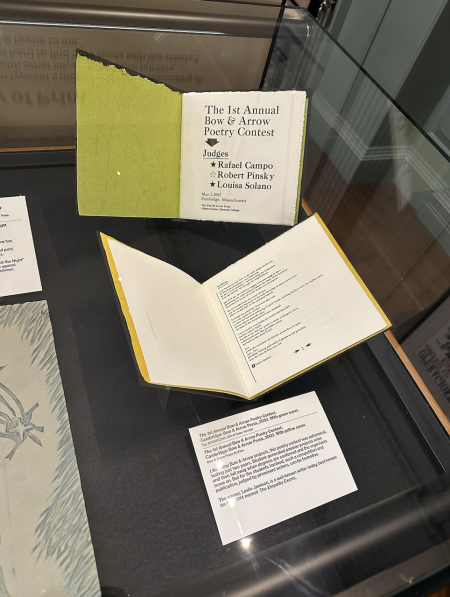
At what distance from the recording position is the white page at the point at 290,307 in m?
0.70

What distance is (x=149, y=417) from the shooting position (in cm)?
70

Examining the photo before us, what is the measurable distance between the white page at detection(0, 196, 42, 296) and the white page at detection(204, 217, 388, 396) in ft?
1.09

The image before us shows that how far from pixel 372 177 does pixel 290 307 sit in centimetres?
40

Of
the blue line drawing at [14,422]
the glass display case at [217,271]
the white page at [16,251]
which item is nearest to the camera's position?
the glass display case at [217,271]

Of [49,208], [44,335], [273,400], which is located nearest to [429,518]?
[273,400]

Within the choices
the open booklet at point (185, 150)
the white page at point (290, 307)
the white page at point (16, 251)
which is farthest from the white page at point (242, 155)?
the white page at point (16, 251)

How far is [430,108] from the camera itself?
1.59m

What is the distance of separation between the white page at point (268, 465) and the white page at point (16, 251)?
405mm

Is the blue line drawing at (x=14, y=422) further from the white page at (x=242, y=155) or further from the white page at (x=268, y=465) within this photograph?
the white page at (x=242, y=155)

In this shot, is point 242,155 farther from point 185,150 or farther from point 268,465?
point 268,465

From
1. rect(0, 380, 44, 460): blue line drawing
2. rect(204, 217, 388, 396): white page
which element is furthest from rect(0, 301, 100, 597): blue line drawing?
rect(204, 217, 388, 396): white page

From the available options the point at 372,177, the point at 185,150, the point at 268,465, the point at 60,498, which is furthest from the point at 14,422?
the point at 372,177

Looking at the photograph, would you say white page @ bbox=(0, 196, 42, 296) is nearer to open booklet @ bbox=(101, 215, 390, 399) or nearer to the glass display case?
the glass display case

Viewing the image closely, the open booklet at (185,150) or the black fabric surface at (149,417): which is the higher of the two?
the open booklet at (185,150)
